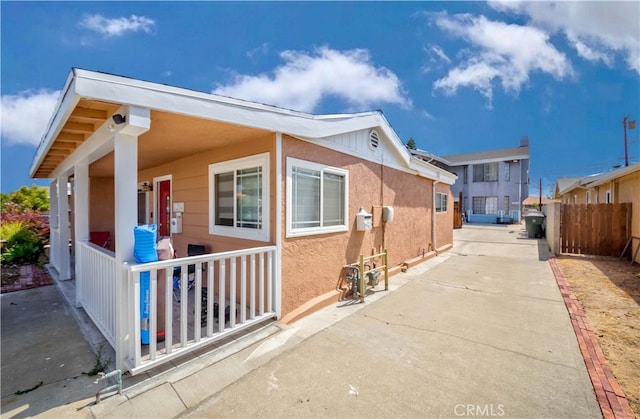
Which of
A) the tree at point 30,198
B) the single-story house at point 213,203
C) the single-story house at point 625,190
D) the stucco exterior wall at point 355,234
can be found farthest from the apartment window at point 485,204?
the tree at point 30,198

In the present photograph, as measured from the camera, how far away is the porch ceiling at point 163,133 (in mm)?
2961

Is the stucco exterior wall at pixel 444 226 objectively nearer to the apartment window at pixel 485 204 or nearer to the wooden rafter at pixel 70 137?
the wooden rafter at pixel 70 137

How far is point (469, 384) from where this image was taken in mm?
2648

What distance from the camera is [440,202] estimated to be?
10445mm

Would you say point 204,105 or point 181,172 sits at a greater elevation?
point 204,105

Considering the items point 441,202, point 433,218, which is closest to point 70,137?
point 433,218

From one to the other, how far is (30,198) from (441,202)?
23.2 meters

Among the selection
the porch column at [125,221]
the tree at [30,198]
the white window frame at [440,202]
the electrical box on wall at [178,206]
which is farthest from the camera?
the tree at [30,198]

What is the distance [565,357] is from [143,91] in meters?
5.32

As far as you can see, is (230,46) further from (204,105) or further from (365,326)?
(365,326)

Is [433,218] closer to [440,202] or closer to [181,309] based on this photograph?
[440,202]

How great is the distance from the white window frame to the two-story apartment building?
12.9m

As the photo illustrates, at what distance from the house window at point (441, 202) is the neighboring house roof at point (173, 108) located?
19.7ft

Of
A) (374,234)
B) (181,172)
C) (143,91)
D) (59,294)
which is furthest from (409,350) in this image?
(59,294)
